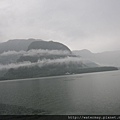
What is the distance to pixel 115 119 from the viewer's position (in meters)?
46.6

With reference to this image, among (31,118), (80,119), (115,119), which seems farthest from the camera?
(31,118)

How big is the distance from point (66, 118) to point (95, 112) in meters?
10.9

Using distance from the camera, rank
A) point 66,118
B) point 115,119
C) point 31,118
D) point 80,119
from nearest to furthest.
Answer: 1. point 115,119
2. point 80,119
3. point 66,118
4. point 31,118

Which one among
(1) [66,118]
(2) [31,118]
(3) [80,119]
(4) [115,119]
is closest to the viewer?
(4) [115,119]

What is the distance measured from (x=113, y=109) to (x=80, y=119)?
15.4 metres

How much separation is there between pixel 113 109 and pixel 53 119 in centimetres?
2074

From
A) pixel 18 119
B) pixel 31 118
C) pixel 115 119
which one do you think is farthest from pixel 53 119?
pixel 115 119

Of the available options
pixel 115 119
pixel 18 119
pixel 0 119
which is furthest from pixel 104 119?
pixel 0 119

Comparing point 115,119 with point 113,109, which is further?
point 113,109

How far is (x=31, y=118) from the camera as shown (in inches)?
2218

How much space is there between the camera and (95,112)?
58062 millimetres

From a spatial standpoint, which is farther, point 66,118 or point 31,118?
point 31,118

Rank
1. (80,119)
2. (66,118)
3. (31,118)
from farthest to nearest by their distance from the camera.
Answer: (31,118), (66,118), (80,119)

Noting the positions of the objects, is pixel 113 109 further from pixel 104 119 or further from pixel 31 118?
pixel 31 118
